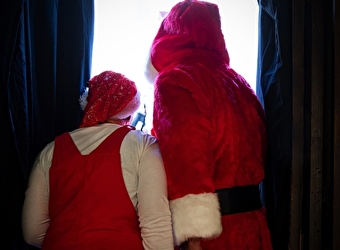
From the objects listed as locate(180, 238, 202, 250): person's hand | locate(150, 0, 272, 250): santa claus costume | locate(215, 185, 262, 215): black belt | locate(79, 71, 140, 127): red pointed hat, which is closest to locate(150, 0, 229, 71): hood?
locate(150, 0, 272, 250): santa claus costume

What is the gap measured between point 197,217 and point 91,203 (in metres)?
0.34

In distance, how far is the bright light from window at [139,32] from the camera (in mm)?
1534

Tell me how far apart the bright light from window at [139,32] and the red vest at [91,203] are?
0.57m

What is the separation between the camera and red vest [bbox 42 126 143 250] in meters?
0.99

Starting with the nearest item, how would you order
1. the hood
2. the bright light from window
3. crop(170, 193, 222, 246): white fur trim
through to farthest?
crop(170, 193, 222, 246): white fur trim → the hood → the bright light from window

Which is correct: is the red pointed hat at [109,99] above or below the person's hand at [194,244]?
above

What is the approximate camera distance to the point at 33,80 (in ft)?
3.95

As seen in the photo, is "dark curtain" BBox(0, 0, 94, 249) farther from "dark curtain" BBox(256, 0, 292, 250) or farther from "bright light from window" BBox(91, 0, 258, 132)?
"dark curtain" BBox(256, 0, 292, 250)

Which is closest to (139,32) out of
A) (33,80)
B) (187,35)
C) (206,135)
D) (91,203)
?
(187,35)

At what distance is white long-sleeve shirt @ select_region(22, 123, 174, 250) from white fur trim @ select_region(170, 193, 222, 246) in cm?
4

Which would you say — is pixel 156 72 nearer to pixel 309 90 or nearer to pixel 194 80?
pixel 194 80

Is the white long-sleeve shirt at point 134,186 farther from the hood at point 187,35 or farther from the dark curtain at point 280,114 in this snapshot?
the dark curtain at point 280,114

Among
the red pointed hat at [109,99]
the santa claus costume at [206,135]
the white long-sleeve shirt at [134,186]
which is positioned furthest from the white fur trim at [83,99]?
the santa claus costume at [206,135]

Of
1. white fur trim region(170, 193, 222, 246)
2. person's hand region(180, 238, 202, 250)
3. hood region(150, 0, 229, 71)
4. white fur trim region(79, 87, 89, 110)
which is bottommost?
person's hand region(180, 238, 202, 250)
